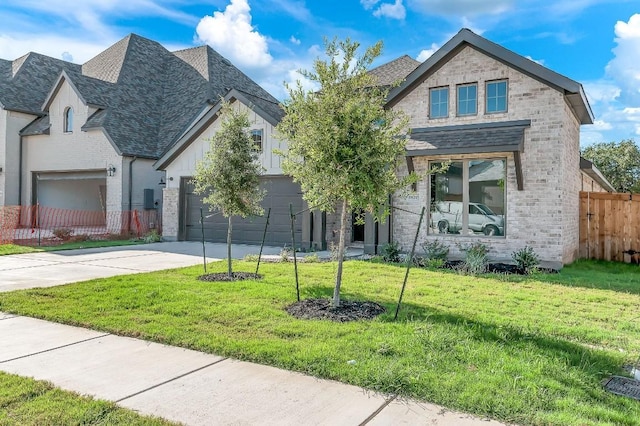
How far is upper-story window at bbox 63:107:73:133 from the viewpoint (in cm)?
2145

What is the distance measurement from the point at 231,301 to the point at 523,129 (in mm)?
8400

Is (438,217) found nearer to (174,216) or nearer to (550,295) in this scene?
(550,295)

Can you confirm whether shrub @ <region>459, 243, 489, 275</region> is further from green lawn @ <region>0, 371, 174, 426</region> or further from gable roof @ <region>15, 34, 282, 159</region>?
gable roof @ <region>15, 34, 282, 159</region>

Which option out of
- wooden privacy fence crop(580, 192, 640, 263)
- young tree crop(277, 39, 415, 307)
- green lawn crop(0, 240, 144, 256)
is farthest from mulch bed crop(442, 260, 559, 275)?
green lawn crop(0, 240, 144, 256)

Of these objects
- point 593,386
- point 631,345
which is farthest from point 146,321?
point 631,345

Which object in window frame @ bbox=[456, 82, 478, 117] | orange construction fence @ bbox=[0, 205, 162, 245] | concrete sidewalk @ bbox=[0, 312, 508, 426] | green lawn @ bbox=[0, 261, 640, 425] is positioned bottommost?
concrete sidewalk @ bbox=[0, 312, 508, 426]

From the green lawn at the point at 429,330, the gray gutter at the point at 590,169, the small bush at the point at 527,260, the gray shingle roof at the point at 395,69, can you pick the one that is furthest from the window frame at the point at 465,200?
the gray shingle roof at the point at 395,69

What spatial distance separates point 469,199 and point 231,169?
6.43 metres

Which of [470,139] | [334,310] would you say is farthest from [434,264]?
[334,310]

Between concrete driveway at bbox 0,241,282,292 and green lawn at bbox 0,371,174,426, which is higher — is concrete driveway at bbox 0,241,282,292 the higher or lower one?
the higher one

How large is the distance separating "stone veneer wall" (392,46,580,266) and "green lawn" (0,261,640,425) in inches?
82.2

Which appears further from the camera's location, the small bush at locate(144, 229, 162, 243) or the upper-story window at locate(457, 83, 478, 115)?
the small bush at locate(144, 229, 162, 243)

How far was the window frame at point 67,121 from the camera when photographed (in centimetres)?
2145

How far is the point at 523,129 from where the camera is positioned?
11094mm
